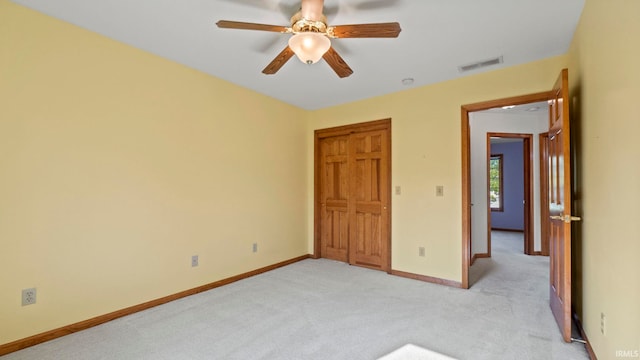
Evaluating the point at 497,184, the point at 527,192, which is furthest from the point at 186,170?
the point at 497,184

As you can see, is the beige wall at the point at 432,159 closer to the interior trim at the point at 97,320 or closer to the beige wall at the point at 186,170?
the beige wall at the point at 186,170

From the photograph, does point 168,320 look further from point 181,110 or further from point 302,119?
point 302,119

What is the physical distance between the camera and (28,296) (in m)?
2.14

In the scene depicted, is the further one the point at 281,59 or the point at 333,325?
the point at 333,325

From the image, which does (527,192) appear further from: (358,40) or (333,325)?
(333,325)

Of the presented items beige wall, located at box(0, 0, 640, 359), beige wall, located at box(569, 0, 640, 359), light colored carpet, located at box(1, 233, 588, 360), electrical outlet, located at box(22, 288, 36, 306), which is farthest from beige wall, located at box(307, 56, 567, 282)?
electrical outlet, located at box(22, 288, 36, 306)

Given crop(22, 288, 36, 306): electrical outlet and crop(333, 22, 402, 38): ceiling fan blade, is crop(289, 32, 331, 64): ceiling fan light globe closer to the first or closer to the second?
crop(333, 22, 402, 38): ceiling fan blade

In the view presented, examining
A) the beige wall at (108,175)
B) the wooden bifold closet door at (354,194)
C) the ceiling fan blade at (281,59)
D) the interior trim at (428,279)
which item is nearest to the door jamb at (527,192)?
the interior trim at (428,279)

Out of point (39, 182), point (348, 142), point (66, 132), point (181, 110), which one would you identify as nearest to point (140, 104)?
point (181, 110)

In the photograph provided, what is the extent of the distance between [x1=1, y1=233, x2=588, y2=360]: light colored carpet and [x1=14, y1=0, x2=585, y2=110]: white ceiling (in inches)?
97.8

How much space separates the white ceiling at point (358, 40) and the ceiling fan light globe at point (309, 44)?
0.34 m

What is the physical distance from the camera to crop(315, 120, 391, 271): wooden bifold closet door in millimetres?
4113

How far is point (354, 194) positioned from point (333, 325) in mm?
2261

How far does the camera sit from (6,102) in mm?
2066
